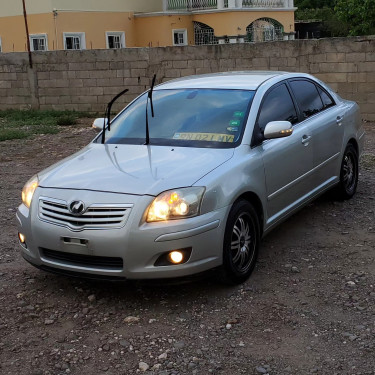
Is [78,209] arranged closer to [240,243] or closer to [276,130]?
[240,243]

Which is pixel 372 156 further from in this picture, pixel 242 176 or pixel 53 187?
pixel 53 187

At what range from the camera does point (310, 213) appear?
257 inches

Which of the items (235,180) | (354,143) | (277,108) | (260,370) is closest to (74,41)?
(354,143)

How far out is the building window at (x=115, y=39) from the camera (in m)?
28.1

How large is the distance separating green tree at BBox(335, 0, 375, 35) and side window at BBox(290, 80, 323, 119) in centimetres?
2371

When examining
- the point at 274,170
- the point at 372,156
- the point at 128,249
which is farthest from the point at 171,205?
the point at 372,156

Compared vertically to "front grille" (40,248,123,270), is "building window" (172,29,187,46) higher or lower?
higher

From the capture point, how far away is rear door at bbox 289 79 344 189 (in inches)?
234

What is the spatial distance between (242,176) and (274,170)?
1.87 ft

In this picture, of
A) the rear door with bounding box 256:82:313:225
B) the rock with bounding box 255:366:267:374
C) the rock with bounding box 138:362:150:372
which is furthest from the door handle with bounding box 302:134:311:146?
the rock with bounding box 138:362:150:372

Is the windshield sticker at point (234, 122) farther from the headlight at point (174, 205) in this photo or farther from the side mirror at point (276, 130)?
the headlight at point (174, 205)

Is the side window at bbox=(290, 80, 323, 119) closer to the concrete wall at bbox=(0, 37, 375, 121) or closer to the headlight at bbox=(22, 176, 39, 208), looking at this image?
the headlight at bbox=(22, 176, 39, 208)

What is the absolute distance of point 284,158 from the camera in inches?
209

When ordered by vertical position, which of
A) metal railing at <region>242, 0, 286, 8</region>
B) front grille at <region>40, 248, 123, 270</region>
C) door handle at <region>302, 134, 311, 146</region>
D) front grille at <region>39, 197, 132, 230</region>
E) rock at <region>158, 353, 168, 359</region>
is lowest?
rock at <region>158, 353, 168, 359</region>
